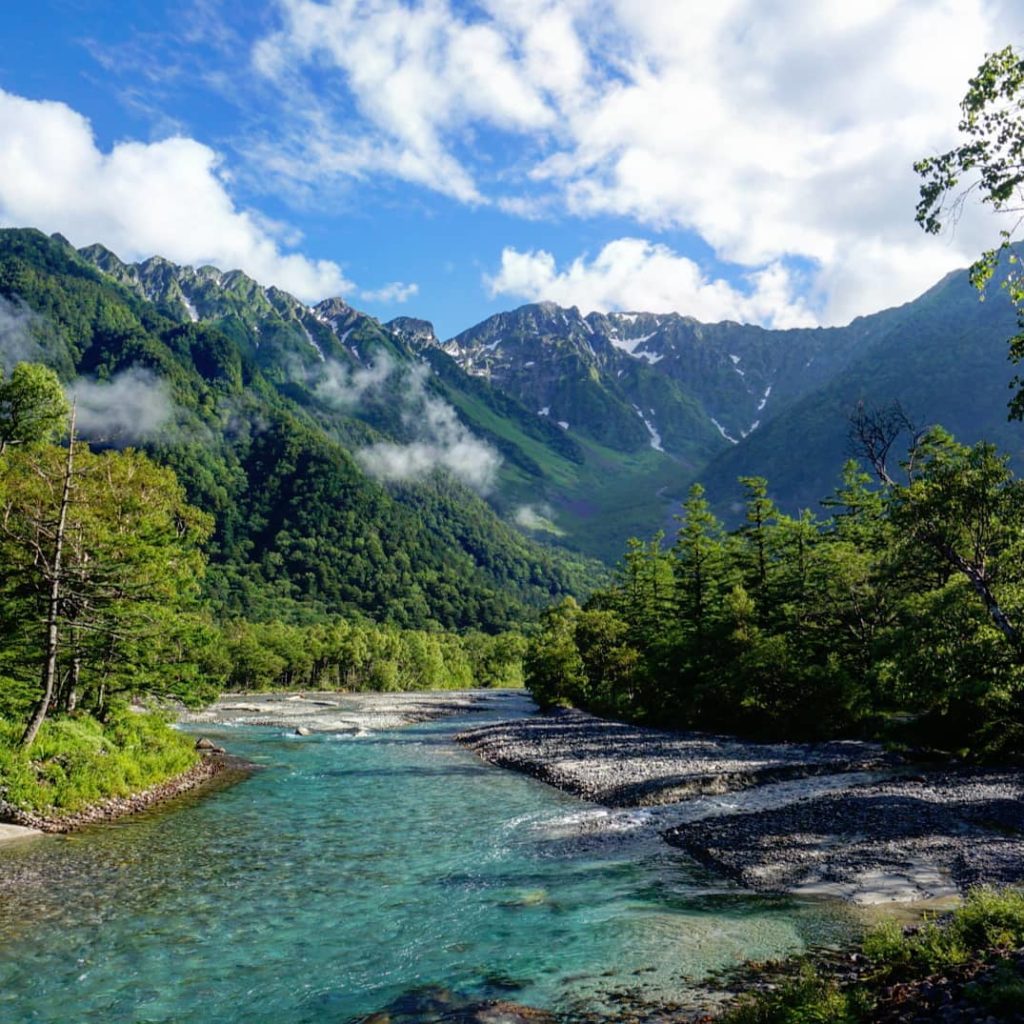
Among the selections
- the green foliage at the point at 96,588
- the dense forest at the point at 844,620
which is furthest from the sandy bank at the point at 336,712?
the green foliage at the point at 96,588

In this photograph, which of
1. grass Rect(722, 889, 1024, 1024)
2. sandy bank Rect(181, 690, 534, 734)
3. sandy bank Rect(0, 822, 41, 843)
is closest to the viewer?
grass Rect(722, 889, 1024, 1024)

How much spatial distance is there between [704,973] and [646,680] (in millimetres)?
52189

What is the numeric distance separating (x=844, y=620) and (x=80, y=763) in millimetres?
47039

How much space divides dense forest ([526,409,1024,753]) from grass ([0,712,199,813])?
34722 mm

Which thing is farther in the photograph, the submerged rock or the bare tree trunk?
the bare tree trunk

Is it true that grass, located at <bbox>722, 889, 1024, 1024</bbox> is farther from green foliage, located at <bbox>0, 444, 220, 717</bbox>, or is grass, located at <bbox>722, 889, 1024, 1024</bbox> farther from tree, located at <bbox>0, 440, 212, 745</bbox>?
tree, located at <bbox>0, 440, 212, 745</bbox>

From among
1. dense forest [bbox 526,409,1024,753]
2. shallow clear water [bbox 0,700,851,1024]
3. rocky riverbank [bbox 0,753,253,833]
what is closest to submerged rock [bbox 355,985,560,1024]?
shallow clear water [bbox 0,700,851,1024]

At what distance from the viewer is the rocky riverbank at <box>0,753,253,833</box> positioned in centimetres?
2516

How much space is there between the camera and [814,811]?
26.2 metres

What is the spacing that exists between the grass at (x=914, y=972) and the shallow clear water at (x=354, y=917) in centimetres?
275

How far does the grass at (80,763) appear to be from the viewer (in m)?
26.4

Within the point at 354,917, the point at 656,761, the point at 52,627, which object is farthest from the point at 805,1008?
the point at 656,761

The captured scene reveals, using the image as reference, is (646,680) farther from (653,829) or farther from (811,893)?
(811,893)

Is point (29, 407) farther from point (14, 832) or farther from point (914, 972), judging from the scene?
point (914, 972)
